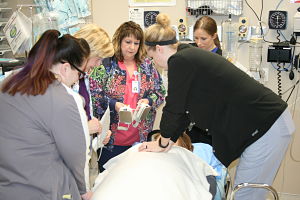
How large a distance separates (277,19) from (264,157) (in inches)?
63.3

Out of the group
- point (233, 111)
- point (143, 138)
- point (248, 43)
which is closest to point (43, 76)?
point (233, 111)

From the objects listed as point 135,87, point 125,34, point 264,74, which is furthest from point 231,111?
point 264,74

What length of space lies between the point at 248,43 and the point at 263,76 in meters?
0.32

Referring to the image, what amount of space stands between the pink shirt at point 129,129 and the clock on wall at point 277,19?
1240 mm

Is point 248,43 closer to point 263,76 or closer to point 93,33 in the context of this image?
point 263,76

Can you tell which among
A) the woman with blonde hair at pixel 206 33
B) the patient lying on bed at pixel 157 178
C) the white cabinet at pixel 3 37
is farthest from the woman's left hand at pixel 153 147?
the white cabinet at pixel 3 37

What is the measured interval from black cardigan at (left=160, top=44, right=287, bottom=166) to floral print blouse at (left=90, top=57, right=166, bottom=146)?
2.90 ft

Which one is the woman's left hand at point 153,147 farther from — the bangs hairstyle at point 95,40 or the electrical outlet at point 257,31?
the electrical outlet at point 257,31

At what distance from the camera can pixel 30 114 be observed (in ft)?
5.01

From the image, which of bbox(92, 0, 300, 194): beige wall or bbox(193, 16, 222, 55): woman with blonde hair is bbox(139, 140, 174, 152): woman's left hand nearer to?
bbox(193, 16, 222, 55): woman with blonde hair

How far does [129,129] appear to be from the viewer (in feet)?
9.61

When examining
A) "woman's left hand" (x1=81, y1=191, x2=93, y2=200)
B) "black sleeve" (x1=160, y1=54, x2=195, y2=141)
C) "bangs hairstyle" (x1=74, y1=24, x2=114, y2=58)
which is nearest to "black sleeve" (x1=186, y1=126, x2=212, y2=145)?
"black sleeve" (x1=160, y1=54, x2=195, y2=141)

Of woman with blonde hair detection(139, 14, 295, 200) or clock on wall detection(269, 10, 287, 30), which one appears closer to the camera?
woman with blonde hair detection(139, 14, 295, 200)

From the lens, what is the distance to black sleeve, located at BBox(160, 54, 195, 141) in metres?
1.93
